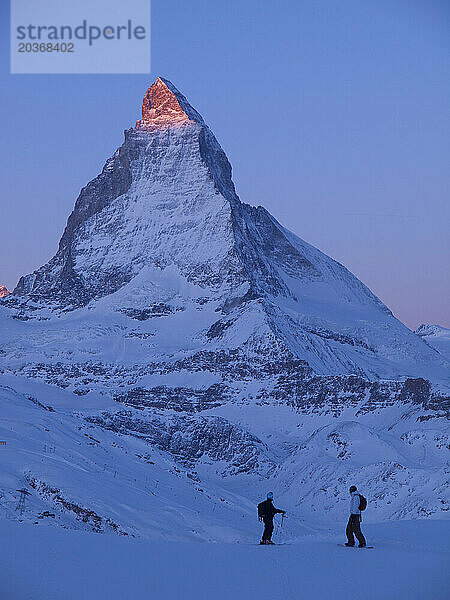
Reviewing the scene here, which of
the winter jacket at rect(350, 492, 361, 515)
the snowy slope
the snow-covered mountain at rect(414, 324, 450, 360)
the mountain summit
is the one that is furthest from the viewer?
the snow-covered mountain at rect(414, 324, 450, 360)

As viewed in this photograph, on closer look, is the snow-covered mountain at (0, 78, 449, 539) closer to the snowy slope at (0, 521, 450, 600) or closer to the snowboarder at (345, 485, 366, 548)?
the snowy slope at (0, 521, 450, 600)

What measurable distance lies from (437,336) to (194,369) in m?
92.6

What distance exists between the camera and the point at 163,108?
468ft

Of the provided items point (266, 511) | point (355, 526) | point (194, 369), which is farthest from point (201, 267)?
point (355, 526)

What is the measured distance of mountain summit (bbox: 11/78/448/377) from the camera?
10006 cm

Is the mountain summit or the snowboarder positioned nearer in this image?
the snowboarder

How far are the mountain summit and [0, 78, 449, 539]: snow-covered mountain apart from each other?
335mm

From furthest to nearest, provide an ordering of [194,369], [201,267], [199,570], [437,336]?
[437,336]
[201,267]
[194,369]
[199,570]

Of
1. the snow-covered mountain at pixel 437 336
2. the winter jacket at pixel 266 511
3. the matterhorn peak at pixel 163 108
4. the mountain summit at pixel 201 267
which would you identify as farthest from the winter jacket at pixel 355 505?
the snow-covered mountain at pixel 437 336

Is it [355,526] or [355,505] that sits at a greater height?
[355,505]

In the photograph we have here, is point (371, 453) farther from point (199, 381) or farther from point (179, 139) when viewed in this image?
point (179, 139)

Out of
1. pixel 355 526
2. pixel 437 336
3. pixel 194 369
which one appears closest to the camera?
pixel 355 526

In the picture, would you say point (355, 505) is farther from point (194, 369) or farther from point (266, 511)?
point (194, 369)

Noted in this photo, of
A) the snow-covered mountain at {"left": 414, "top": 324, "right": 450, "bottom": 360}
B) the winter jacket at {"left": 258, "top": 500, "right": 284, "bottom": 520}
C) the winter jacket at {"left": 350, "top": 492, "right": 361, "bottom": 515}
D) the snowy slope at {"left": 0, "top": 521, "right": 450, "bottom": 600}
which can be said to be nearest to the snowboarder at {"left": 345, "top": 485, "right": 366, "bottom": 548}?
the winter jacket at {"left": 350, "top": 492, "right": 361, "bottom": 515}
